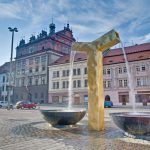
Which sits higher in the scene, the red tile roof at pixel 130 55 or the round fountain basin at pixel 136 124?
the red tile roof at pixel 130 55

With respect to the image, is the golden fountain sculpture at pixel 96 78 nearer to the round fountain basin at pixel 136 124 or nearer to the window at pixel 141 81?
the round fountain basin at pixel 136 124

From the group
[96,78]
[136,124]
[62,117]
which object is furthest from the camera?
[62,117]

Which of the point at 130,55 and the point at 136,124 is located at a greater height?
the point at 130,55

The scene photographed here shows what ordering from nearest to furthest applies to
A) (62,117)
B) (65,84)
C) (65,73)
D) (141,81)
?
(62,117) < (141,81) < (65,84) < (65,73)

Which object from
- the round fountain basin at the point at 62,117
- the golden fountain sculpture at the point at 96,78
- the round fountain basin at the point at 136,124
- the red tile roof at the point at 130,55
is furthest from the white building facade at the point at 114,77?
the round fountain basin at the point at 136,124

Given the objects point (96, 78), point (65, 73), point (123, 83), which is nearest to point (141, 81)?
point (123, 83)

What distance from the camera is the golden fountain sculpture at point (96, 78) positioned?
8.43 metres

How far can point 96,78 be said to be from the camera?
8695 millimetres

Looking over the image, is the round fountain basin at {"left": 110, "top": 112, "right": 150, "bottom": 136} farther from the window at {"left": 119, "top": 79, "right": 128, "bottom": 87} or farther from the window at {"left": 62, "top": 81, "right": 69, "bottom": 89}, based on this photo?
the window at {"left": 62, "top": 81, "right": 69, "bottom": 89}

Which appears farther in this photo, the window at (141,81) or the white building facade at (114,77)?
the white building facade at (114,77)

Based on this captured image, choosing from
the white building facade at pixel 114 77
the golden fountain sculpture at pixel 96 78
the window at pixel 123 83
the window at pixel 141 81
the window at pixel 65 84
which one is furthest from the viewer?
the window at pixel 65 84

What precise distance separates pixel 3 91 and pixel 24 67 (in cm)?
1373

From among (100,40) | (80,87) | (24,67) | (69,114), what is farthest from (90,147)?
(24,67)

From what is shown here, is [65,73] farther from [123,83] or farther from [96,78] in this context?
[96,78]
